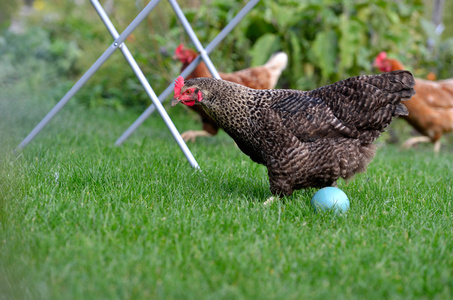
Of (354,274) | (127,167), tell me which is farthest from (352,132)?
(127,167)

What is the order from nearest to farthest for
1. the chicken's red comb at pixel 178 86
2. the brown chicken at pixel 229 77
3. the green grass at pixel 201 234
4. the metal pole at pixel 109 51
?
the green grass at pixel 201 234 < the chicken's red comb at pixel 178 86 < the metal pole at pixel 109 51 < the brown chicken at pixel 229 77

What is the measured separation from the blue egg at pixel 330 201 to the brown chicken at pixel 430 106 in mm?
3099

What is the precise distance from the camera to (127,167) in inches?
134

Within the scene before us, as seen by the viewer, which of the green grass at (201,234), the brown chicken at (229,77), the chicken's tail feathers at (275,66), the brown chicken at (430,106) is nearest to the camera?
the green grass at (201,234)

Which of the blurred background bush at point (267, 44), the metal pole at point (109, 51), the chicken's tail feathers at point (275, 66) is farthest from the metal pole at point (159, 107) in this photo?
the blurred background bush at point (267, 44)

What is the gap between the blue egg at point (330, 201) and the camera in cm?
262

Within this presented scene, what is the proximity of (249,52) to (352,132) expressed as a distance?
3615mm

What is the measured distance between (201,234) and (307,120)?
40.7 inches

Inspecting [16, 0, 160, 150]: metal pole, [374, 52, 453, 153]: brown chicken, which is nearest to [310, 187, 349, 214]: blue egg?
[16, 0, 160, 150]: metal pole

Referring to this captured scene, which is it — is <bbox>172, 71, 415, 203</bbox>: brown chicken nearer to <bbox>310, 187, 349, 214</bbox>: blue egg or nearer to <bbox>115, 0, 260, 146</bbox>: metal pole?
<bbox>310, 187, 349, 214</bbox>: blue egg

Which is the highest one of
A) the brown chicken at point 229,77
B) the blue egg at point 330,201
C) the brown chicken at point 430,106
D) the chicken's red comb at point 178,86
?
the chicken's red comb at point 178,86

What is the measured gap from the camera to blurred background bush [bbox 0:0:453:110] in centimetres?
608

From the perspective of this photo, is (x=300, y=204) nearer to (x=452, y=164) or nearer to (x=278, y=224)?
(x=278, y=224)

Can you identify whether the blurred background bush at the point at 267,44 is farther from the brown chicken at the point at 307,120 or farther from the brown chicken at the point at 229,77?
the brown chicken at the point at 307,120
